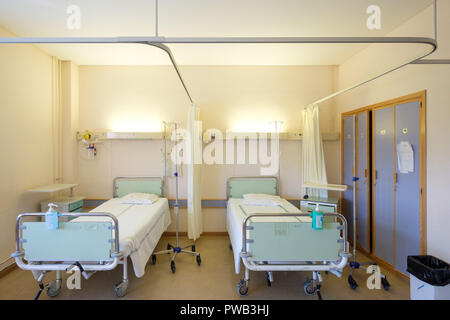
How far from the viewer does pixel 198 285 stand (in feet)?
8.71

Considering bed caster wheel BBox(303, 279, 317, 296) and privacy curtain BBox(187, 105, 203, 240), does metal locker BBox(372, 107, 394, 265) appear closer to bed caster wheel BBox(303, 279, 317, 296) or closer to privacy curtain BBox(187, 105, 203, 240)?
bed caster wheel BBox(303, 279, 317, 296)

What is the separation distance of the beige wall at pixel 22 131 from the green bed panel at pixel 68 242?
150 centimetres

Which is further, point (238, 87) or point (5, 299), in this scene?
point (238, 87)

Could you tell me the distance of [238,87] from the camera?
4.12 m

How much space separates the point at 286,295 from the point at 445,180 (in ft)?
7.02

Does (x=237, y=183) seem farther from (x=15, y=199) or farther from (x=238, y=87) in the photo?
(x=15, y=199)

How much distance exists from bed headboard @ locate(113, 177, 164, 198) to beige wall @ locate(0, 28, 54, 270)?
111 cm

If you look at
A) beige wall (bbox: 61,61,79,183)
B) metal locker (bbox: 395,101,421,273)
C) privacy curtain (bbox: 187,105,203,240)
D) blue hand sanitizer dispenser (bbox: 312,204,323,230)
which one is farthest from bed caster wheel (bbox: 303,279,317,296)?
beige wall (bbox: 61,61,79,183)

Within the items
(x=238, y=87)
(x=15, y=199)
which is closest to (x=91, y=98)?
(x=15, y=199)

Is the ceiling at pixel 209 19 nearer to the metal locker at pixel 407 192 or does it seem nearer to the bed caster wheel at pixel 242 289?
the metal locker at pixel 407 192

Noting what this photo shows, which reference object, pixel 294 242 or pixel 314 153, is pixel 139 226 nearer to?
pixel 294 242

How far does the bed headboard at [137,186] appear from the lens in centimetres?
400

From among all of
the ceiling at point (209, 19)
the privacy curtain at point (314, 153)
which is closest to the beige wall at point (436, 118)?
the ceiling at point (209, 19)

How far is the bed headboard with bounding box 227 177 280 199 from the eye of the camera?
4043mm
